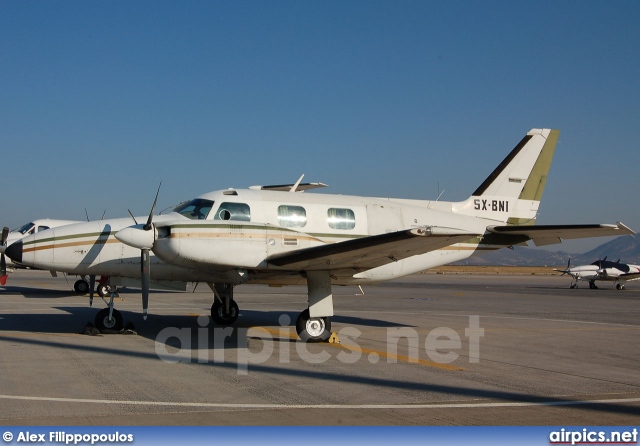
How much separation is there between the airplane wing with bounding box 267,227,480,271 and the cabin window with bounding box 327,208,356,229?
1.20m

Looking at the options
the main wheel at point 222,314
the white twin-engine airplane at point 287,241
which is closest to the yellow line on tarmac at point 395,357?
the white twin-engine airplane at point 287,241

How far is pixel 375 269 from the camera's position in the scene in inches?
573

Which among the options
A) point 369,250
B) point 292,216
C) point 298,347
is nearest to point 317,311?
point 298,347

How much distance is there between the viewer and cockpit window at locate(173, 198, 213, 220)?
13.0m

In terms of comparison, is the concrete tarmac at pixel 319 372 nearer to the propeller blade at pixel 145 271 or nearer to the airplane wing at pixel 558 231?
the propeller blade at pixel 145 271

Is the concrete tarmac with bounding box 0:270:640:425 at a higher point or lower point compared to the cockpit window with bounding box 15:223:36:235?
lower

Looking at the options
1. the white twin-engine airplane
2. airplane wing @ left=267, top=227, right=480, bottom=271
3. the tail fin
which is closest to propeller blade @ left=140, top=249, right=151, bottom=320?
the white twin-engine airplane

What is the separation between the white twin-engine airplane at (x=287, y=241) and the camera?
11938 mm

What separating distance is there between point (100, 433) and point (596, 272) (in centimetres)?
4594

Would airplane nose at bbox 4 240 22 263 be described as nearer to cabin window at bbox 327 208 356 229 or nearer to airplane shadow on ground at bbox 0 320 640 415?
airplane shadow on ground at bbox 0 320 640 415

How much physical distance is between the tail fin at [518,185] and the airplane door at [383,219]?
7.13ft

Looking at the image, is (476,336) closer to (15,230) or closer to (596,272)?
(15,230)

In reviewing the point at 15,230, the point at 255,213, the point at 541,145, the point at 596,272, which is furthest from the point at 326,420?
the point at 596,272

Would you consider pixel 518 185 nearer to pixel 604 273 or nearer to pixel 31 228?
pixel 31 228
